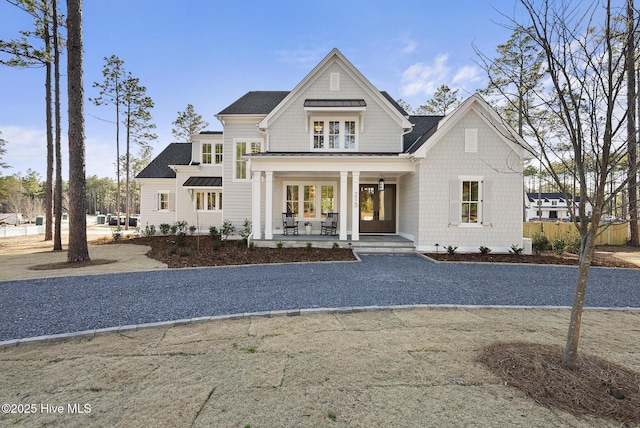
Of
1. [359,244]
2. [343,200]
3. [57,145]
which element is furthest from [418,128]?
[57,145]

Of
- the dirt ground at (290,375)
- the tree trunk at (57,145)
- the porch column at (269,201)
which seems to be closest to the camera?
the dirt ground at (290,375)

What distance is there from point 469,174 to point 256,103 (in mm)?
11425

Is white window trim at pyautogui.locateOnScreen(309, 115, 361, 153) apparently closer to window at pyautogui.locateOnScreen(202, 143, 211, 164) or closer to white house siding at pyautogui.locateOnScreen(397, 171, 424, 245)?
white house siding at pyautogui.locateOnScreen(397, 171, 424, 245)

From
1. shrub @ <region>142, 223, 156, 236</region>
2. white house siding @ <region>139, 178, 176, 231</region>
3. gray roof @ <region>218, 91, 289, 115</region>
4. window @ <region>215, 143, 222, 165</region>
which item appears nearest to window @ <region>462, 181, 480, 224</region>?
gray roof @ <region>218, 91, 289, 115</region>

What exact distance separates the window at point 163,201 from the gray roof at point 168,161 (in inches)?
51.8

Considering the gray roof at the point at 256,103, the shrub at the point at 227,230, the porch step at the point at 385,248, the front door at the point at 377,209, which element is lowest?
the porch step at the point at 385,248

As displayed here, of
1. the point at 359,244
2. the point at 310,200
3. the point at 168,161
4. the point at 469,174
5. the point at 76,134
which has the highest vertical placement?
the point at 168,161

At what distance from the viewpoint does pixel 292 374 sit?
2818 mm

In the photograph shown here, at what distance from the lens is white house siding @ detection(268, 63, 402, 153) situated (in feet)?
42.5

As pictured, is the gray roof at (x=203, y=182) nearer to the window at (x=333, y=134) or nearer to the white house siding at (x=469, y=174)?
the window at (x=333, y=134)

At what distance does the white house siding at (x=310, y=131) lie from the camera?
13.0m

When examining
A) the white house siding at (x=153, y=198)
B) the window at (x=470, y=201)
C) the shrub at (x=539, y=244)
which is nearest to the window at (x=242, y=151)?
the white house siding at (x=153, y=198)

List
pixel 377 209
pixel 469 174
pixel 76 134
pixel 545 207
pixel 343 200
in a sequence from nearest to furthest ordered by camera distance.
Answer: pixel 76 134, pixel 469 174, pixel 343 200, pixel 377 209, pixel 545 207

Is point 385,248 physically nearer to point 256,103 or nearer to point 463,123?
point 463,123
